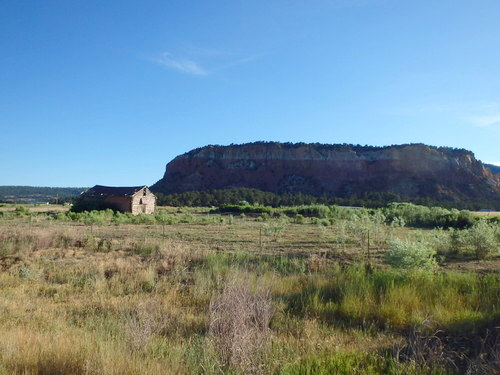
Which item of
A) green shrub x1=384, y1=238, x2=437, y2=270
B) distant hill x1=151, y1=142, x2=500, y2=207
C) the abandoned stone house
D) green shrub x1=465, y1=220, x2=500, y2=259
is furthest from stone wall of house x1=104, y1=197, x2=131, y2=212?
distant hill x1=151, y1=142, x2=500, y2=207

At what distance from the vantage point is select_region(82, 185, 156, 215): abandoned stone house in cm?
4506

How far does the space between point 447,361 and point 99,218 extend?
29.8 m

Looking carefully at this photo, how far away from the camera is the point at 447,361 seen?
4.07 m

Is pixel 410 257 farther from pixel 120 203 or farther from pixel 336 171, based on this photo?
pixel 336 171

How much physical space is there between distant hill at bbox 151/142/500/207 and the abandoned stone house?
44312mm

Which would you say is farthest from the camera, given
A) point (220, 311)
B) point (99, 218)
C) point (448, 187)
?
point (448, 187)

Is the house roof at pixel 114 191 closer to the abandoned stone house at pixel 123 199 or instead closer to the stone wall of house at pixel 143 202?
the abandoned stone house at pixel 123 199

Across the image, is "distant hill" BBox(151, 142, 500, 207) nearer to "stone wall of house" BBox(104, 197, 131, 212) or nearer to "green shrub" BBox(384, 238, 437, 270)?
"stone wall of house" BBox(104, 197, 131, 212)

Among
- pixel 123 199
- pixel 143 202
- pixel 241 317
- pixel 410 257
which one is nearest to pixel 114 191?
pixel 123 199

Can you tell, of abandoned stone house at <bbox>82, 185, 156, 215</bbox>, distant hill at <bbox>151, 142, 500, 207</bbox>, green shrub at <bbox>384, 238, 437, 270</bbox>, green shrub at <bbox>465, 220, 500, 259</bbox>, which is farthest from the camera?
distant hill at <bbox>151, 142, 500, 207</bbox>

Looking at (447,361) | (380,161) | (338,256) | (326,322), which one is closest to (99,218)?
(338,256)

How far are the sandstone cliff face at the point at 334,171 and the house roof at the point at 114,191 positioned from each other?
43.0m

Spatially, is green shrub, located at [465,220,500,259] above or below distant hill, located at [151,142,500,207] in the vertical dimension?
below

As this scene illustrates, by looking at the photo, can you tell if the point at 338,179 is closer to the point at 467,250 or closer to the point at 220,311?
the point at 467,250
